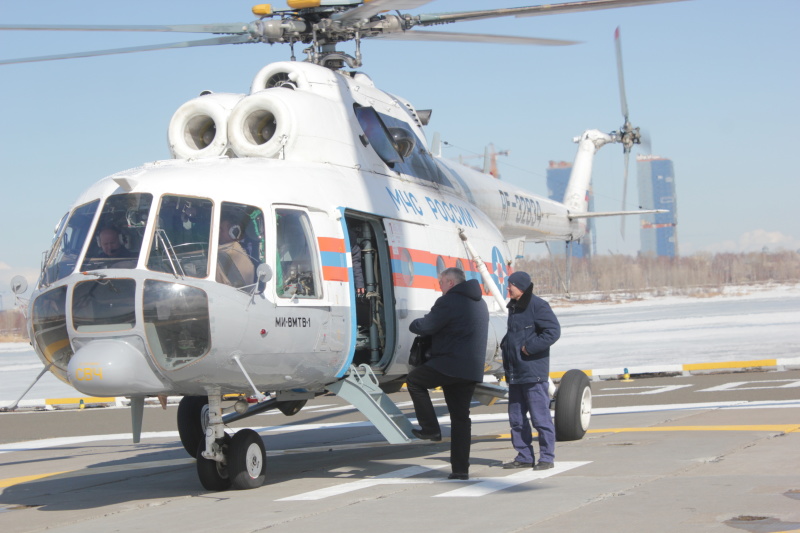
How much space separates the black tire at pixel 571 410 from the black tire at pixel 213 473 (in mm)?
3752

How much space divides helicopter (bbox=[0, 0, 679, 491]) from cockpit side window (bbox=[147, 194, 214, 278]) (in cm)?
1

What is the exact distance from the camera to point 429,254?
34.7 ft

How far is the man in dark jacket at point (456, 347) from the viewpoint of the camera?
8.32m

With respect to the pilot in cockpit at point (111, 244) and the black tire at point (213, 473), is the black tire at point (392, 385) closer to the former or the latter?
the black tire at point (213, 473)

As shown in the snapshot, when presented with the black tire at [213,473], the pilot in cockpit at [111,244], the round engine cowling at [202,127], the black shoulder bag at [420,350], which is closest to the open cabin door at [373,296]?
the black shoulder bag at [420,350]

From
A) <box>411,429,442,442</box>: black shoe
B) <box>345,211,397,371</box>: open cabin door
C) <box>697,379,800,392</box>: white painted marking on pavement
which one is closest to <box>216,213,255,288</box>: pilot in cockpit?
<box>345,211,397,371</box>: open cabin door

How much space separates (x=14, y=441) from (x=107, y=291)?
27.1 ft

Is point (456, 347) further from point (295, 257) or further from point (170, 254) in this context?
point (170, 254)

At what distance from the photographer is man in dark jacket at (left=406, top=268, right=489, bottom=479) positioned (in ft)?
27.3

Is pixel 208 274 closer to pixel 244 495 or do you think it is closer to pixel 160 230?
pixel 160 230

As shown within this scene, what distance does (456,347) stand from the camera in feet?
27.6

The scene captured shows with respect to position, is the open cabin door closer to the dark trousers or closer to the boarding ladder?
the boarding ladder

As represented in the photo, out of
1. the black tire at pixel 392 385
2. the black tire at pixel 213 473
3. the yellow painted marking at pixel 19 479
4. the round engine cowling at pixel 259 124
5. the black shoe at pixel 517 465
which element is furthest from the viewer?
the black tire at pixel 392 385

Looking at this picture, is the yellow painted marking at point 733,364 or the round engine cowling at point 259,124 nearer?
the round engine cowling at point 259,124
